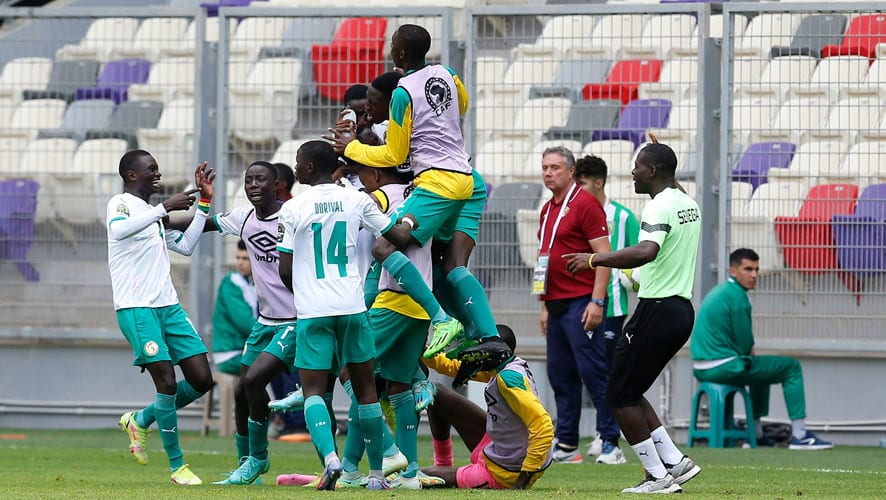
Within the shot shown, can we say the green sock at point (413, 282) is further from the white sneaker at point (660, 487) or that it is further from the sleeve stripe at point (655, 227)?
the white sneaker at point (660, 487)

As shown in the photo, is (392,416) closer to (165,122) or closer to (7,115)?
(165,122)

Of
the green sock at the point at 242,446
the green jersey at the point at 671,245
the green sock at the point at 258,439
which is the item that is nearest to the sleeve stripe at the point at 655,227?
the green jersey at the point at 671,245

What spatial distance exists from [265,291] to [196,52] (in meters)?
5.91

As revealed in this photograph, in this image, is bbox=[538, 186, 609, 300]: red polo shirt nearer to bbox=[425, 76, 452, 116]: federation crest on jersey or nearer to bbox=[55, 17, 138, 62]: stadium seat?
bbox=[425, 76, 452, 116]: federation crest on jersey

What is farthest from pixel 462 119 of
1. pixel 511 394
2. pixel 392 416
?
pixel 511 394

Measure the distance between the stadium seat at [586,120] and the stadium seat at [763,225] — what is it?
4.73ft

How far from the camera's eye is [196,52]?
14672mm

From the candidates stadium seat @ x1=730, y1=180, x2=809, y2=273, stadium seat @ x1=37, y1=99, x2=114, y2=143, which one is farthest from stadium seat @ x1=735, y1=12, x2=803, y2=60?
stadium seat @ x1=37, y1=99, x2=114, y2=143

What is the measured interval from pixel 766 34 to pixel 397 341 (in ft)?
20.4

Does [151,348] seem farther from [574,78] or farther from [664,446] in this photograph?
[574,78]

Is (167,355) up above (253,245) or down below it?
below

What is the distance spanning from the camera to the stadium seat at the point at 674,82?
13508 millimetres

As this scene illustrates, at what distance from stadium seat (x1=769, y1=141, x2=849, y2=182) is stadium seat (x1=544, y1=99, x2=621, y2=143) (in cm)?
159

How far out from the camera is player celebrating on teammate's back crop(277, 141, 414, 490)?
7.97 m
